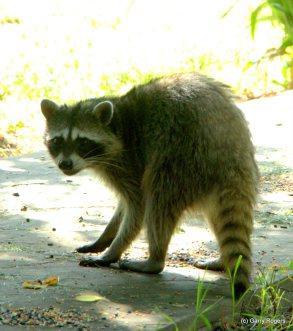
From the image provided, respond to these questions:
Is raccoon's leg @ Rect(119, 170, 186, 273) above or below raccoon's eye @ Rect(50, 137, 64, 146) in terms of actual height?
below

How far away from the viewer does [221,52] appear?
480 inches

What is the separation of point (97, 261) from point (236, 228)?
3.35 feet

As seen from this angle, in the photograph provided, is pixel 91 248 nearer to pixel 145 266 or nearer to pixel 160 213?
pixel 145 266

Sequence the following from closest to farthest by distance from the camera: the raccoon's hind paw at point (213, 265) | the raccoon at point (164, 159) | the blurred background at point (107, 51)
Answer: the raccoon at point (164, 159), the raccoon's hind paw at point (213, 265), the blurred background at point (107, 51)

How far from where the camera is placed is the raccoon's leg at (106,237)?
4902mm

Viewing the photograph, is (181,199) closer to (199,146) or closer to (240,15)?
(199,146)

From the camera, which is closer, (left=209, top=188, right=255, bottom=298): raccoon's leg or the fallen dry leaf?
(left=209, top=188, right=255, bottom=298): raccoon's leg

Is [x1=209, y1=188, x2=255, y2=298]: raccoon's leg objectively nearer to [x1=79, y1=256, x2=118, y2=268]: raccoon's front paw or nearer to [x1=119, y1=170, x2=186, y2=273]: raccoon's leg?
[x1=119, y1=170, x2=186, y2=273]: raccoon's leg

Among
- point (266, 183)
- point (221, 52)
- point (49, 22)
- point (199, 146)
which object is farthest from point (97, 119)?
point (49, 22)

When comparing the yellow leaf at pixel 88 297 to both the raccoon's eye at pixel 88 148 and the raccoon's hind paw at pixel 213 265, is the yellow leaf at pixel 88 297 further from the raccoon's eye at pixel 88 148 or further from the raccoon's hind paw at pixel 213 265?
the raccoon's eye at pixel 88 148

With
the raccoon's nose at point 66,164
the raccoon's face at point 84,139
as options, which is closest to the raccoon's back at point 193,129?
the raccoon's face at point 84,139

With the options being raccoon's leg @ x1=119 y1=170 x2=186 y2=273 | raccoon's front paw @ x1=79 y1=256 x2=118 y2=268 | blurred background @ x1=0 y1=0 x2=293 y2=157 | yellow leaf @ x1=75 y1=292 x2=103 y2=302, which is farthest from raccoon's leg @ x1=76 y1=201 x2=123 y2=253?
blurred background @ x1=0 y1=0 x2=293 y2=157

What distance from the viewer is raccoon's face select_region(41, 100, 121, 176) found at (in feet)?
15.6

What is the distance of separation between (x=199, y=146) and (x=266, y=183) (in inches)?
102
